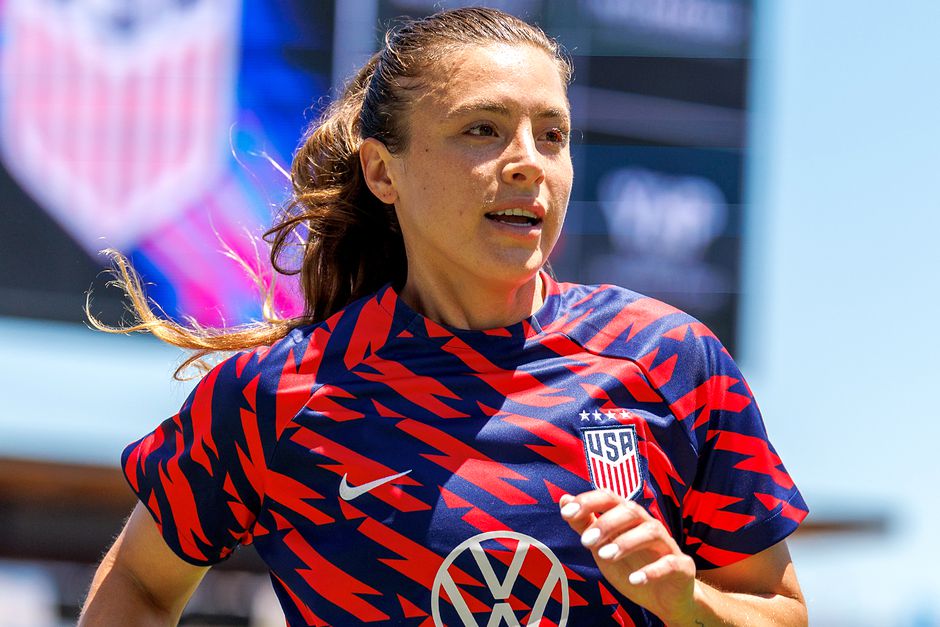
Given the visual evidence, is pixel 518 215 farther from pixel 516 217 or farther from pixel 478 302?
pixel 478 302

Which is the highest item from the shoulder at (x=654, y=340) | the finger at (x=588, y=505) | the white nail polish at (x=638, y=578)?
the shoulder at (x=654, y=340)

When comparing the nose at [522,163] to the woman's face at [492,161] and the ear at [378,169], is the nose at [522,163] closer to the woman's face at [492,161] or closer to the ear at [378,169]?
the woman's face at [492,161]

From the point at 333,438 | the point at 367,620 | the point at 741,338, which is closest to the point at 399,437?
the point at 333,438

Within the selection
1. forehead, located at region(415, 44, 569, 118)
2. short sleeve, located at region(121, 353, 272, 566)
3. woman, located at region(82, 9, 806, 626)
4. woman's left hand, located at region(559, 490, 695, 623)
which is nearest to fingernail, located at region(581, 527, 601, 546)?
woman's left hand, located at region(559, 490, 695, 623)

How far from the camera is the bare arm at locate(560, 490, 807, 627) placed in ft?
6.70

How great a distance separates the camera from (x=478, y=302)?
2635 millimetres

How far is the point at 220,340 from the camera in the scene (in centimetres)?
294

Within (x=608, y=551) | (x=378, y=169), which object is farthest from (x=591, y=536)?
(x=378, y=169)

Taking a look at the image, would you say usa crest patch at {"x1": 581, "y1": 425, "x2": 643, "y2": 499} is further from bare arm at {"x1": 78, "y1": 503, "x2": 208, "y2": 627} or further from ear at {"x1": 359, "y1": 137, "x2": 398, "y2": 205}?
bare arm at {"x1": 78, "y1": 503, "x2": 208, "y2": 627}

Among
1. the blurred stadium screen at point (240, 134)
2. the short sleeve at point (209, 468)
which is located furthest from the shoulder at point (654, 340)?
the blurred stadium screen at point (240, 134)

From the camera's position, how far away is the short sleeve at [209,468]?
2562mm

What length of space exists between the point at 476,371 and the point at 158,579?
748 millimetres

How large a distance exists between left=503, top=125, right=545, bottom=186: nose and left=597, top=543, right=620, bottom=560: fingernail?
28.4 inches

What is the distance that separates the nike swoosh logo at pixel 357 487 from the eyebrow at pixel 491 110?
631mm
